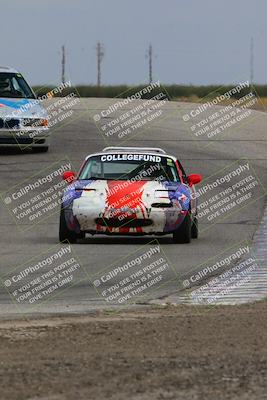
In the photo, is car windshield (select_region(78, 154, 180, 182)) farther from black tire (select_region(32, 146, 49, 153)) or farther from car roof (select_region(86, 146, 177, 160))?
black tire (select_region(32, 146, 49, 153))

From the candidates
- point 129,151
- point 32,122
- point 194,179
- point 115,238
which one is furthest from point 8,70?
point 115,238

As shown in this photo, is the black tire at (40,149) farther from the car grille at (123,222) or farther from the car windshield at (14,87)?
the car grille at (123,222)

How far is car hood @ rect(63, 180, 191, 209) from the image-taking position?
17125mm

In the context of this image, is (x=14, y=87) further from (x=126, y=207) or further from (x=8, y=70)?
(x=126, y=207)

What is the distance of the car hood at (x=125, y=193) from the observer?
674 inches

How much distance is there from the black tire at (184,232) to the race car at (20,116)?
1132cm

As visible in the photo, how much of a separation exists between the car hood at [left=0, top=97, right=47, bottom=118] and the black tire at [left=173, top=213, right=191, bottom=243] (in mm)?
A: 11327

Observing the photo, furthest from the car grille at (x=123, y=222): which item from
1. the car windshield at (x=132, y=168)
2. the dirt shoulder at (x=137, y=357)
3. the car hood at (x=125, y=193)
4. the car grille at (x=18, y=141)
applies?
the car grille at (x=18, y=141)

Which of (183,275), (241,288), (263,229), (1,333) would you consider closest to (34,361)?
(1,333)

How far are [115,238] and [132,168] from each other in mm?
1033

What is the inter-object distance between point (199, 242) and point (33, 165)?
10.6 meters

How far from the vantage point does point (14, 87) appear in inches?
1158

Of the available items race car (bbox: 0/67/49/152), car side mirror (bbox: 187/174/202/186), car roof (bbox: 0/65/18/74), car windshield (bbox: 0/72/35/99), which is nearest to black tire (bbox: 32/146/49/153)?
race car (bbox: 0/67/49/152)

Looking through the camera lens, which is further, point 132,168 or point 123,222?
point 132,168
